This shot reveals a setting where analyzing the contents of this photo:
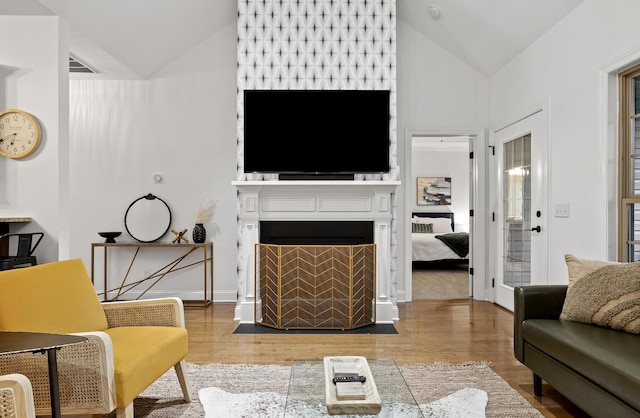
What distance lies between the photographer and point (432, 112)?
5.11m

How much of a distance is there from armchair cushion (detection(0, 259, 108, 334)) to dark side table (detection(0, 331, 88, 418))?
36 centimetres

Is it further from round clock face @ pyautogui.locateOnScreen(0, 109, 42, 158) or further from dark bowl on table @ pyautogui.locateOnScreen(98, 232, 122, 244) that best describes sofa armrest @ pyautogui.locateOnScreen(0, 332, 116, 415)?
dark bowl on table @ pyautogui.locateOnScreen(98, 232, 122, 244)

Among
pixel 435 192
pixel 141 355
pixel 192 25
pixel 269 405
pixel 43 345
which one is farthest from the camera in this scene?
pixel 435 192

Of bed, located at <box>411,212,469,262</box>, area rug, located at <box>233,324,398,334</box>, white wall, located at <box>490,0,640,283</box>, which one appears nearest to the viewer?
white wall, located at <box>490,0,640,283</box>

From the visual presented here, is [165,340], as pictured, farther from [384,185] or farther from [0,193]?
[384,185]

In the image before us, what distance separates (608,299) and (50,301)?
9.03ft

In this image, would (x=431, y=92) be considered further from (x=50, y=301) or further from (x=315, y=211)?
(x=50, y=301)

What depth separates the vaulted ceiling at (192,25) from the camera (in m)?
3.67

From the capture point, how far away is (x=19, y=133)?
340 cm

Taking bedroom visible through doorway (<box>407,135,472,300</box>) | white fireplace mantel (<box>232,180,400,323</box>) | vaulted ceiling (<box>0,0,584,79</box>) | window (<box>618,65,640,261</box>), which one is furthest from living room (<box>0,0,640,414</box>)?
bedroom visible through doorway (<box>407,135,472,300</box>)

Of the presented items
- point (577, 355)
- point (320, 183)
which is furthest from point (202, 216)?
point (577, 355)

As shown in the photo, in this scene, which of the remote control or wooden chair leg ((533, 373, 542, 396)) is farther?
wooden chair leg ((533, 373, 542, 396))

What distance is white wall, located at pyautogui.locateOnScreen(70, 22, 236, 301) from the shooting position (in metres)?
5.08

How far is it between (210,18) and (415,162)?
602 centimetres
